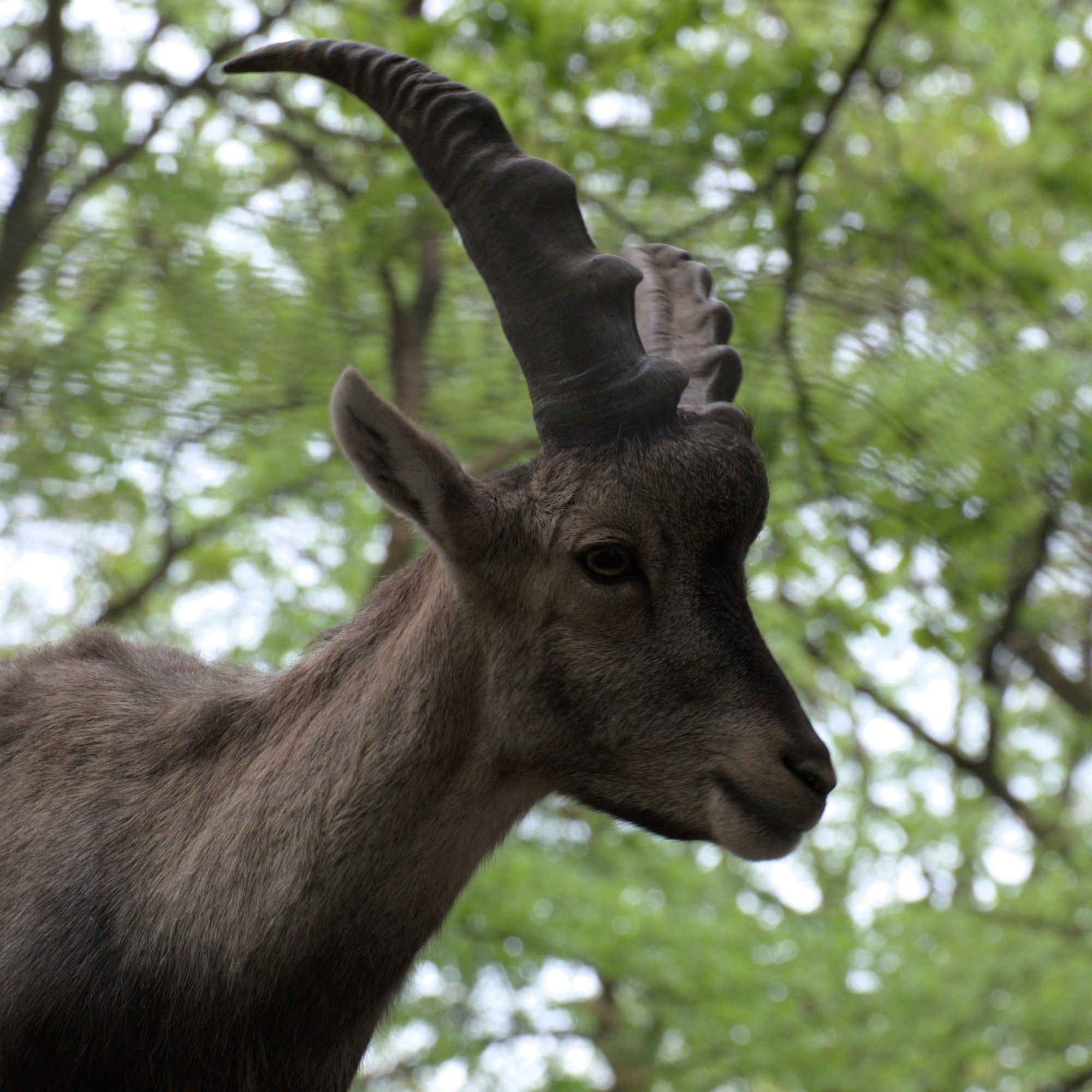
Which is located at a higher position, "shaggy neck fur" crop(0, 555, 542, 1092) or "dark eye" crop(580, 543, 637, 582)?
"dark eye" crop(580, 543, 637, 582)

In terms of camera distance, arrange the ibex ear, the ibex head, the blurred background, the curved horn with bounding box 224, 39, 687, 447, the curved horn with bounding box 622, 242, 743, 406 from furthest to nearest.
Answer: the blurred background
the curved horn with bounding box 622, 242, 743, 406
the curved horn with bounding box 224, 39, 687, 447
the ibex head
the ibex ear

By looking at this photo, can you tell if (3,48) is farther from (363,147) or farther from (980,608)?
(980,608)

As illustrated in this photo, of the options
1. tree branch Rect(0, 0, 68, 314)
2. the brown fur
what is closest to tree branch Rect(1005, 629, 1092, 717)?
tree branch Rect(0, 0, 68, 314)

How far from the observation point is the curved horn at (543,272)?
3475 mm

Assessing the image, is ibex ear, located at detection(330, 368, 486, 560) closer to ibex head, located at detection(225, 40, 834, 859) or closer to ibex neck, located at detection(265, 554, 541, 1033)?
ibex head, located at detection(225, 40, 834, 859)

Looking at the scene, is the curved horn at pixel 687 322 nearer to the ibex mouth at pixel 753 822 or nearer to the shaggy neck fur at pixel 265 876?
the shaggy neck fur at pixel 265 876

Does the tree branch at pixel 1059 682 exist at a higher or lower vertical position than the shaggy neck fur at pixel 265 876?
lower

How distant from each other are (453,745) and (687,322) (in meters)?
1.81

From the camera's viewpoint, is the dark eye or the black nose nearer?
the black nose

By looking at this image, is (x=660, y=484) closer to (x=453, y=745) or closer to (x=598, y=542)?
(x=598, y=542)

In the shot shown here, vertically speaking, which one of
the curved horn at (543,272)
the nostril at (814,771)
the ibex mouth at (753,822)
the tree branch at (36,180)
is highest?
the curved horn at (543,272)

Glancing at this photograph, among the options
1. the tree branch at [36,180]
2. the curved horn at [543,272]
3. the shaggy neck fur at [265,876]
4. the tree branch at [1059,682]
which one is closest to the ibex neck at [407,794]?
the shaggy neck fur at [265,876]

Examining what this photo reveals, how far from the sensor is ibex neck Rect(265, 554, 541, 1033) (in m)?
3.31

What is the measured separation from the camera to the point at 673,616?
333 centimetres
